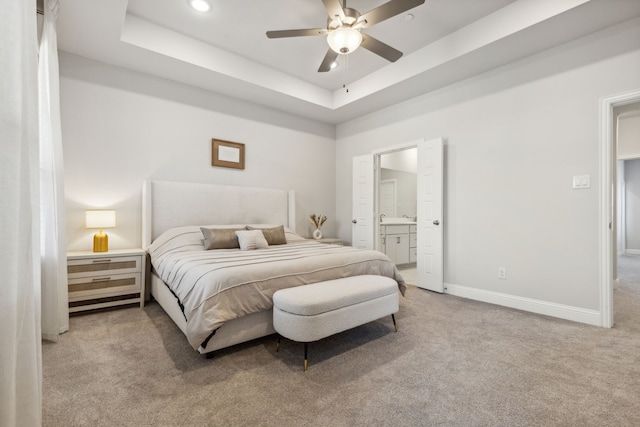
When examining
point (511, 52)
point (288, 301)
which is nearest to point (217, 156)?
point (288, 301)

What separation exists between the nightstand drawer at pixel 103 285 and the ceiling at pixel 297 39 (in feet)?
7.86

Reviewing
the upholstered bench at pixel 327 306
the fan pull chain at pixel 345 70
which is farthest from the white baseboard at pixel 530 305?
the fan pull chain at pixel 345 70

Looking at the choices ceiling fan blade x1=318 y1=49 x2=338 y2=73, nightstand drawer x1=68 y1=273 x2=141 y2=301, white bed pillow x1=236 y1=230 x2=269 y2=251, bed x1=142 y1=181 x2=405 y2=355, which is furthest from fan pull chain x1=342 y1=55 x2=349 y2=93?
nightstand drawer x1=68 y1=273 x2=141 y2=301

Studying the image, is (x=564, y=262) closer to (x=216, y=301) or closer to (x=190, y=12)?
(x=216, y=301)

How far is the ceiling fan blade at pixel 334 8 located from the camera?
2.25m

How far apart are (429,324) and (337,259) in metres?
1.06

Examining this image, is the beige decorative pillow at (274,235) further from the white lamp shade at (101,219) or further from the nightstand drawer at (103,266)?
the white lamp shade at (101,219)

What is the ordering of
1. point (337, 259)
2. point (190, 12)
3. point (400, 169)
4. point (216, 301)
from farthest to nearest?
point (400, 169), point (190, 12), point (337, 259), point (216, 301)

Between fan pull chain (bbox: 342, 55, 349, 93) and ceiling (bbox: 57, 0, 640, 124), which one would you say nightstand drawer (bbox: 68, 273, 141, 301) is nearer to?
ceiling (bbox: 57, 0, 640, 124)

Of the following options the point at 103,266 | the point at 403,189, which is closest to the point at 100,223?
the point at 103,266

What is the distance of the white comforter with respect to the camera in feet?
6.43

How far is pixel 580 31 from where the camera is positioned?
9.13 feet

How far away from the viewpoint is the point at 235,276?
6.84 feet

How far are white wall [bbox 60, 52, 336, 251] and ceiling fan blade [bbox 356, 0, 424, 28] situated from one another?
102 inches
